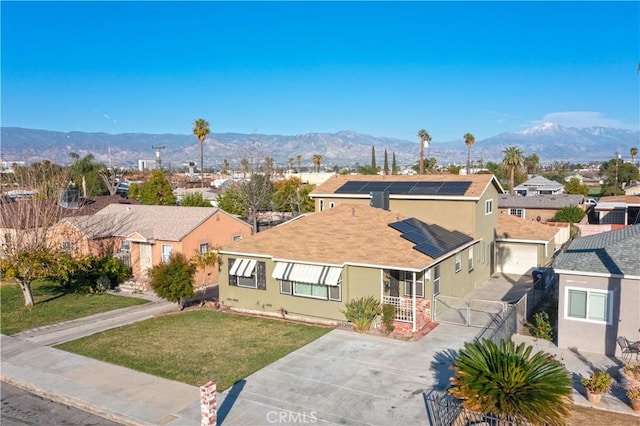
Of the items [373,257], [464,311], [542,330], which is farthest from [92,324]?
[542,330]

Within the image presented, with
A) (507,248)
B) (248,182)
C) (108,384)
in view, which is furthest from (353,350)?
(248,182)

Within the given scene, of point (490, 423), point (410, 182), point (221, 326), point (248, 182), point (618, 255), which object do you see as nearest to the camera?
point (490, 423)

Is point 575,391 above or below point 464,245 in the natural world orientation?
below

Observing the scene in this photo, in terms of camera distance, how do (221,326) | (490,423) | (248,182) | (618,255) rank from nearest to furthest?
(490,423), (618,255), (221,326), (248,182)

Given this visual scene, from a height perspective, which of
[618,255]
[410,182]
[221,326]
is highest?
[410,182]

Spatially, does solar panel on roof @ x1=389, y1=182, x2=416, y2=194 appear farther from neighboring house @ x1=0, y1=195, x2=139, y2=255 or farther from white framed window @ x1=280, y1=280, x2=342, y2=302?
neighboring house @ x1=0, y1=195, x2=139, y2=255

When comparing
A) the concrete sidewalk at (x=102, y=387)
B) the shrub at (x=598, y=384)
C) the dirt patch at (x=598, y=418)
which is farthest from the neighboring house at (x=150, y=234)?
the dirt patch at (x=598, y=418)

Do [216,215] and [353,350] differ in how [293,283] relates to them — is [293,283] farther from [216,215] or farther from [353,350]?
[216,215]
